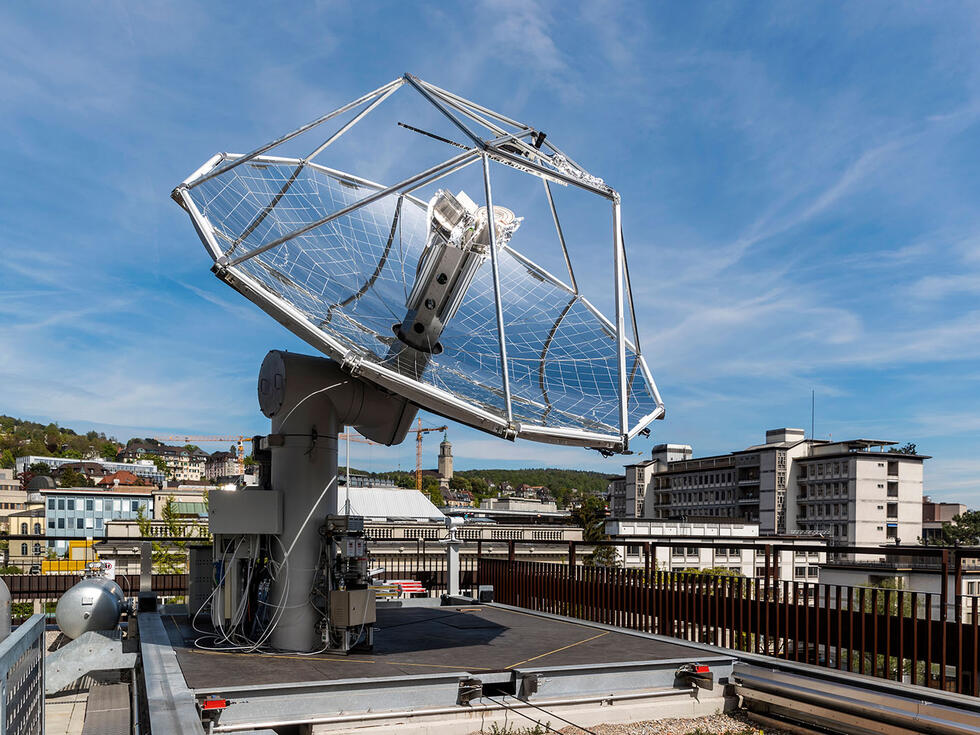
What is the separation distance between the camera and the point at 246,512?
1202 cm

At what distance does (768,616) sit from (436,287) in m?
7.00

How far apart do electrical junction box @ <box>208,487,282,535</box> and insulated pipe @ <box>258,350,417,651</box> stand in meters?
0.18

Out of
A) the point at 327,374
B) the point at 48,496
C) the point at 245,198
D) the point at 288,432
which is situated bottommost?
the point at 48,496

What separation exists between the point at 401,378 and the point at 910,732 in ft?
22.0

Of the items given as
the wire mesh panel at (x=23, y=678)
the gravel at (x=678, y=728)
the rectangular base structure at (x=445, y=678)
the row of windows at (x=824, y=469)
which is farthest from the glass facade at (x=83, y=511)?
the wire mesh panel at (x=23, y=678)

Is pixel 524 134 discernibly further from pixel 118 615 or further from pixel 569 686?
pixel 118 615

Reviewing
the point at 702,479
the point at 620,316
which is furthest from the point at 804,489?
the point at 620,316

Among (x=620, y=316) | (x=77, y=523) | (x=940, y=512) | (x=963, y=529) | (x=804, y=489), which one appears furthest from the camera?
(x=940, y=512)

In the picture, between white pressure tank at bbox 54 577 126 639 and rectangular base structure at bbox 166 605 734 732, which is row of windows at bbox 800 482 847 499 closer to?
rectangular base structure at bbox 166 605 734 732

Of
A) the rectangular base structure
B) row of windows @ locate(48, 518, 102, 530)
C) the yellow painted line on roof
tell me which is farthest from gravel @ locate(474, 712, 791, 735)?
row of windows @ locate(48, 518, 102, 530)

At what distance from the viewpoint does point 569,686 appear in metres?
10.1

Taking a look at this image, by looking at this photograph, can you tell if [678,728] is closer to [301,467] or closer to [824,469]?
[301,467]

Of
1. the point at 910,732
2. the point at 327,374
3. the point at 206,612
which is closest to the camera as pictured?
the point at 910,732

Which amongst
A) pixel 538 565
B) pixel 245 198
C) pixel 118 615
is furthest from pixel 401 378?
pixel 118 615
